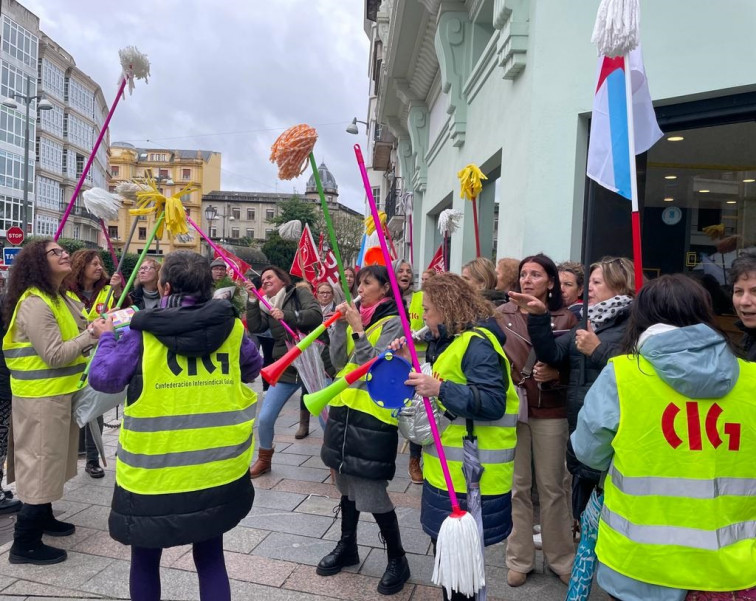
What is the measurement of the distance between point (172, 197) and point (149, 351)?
1906mm

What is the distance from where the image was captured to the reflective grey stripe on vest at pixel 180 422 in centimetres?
253

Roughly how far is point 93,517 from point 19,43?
1982 inches

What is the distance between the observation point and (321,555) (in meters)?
3.78

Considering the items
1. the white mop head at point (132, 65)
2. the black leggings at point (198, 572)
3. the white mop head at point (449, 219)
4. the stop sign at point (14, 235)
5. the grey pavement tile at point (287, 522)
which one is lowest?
the grey pavement tile at point (287, 522)

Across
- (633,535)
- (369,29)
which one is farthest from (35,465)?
(369,29)

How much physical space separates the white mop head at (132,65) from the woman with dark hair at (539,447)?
2.88 metres

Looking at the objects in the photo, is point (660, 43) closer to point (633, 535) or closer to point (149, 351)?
point (633, 535)

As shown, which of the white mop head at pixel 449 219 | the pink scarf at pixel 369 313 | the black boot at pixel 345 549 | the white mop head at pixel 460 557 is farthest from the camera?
the white mop head at pixel 449 219

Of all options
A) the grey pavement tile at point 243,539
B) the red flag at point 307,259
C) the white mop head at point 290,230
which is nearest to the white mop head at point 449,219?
the red flag at point 307,259

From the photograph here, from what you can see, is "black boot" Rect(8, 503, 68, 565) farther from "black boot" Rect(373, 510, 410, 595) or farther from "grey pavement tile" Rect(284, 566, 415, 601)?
"black boot" Rect(373, 510, 410, 595)

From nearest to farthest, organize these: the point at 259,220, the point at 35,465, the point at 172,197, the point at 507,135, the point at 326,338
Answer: the point at 35,465
the point at 172,197
the point at 326,338
the point at 507,135
the point at 259,220

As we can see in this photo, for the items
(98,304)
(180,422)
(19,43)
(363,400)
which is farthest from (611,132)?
(19,43)

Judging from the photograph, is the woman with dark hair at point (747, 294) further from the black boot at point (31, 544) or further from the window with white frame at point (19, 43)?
the window with white frame at point (19, 43)

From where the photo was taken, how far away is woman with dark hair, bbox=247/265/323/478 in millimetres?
5266
